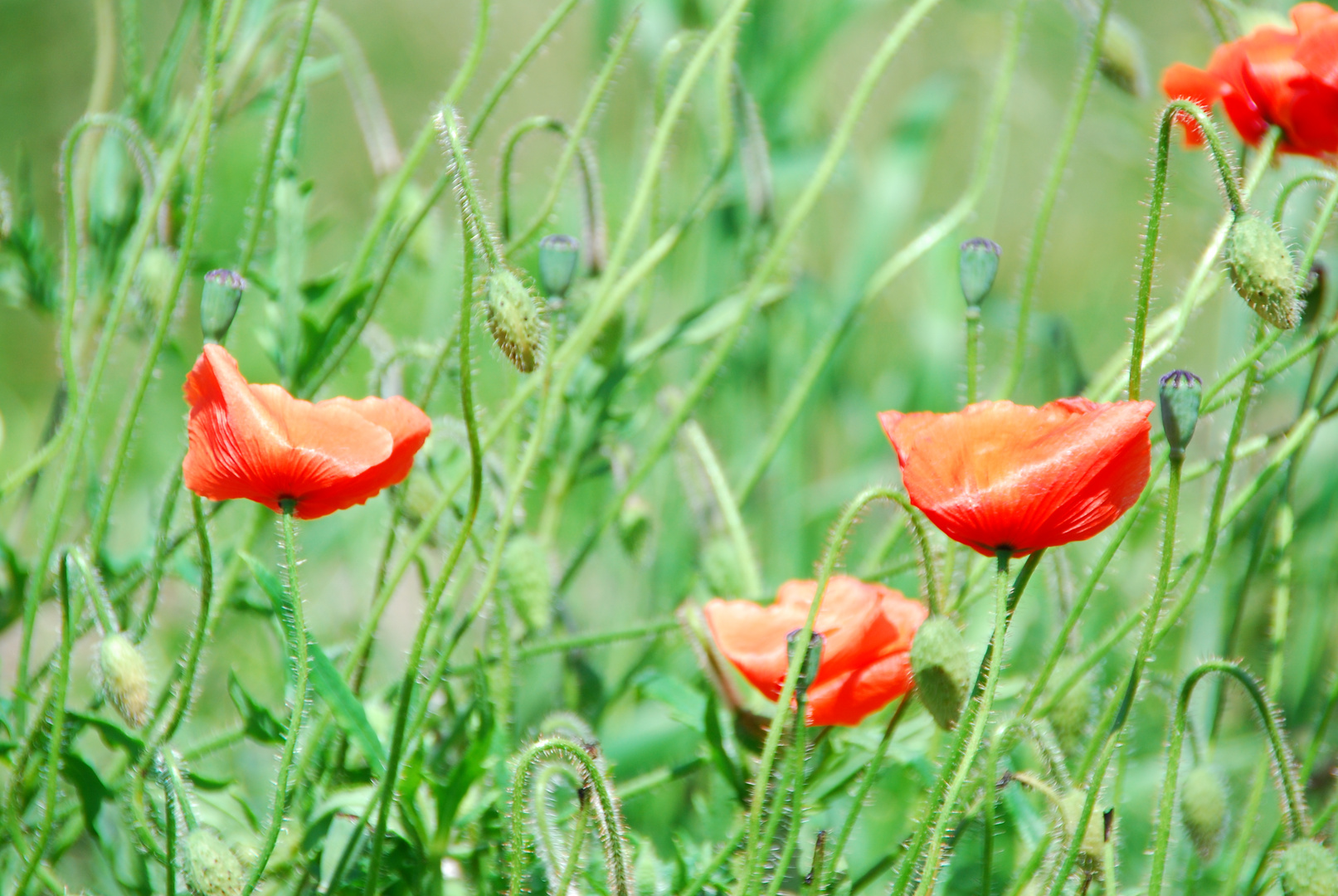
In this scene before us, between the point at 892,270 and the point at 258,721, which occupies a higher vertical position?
the point at 892,270

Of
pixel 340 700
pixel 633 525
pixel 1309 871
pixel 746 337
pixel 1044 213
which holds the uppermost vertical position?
pixel 746 337

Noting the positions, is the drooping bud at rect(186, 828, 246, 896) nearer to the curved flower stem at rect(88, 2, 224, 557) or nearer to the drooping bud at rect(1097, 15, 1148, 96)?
the curved flower stem at rect(88, 2, 224, 557)

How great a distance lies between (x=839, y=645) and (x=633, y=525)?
27cm

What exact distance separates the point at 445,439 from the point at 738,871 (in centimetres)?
38

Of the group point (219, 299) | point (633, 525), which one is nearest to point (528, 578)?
point (633, 525)

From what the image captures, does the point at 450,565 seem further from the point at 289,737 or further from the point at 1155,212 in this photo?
the point at 1155,212

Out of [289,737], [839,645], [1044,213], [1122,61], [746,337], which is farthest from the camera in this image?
[746,337]

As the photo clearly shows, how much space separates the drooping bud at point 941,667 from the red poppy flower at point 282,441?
0.24 metres

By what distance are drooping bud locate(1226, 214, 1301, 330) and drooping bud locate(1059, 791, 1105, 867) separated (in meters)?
0.22

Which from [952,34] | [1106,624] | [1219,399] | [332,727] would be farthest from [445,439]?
[952,34]

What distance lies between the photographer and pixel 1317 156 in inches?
25.3

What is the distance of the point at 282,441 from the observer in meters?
0.51

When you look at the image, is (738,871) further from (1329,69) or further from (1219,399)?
(1329,69)

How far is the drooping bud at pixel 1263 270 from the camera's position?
0.49 meters
